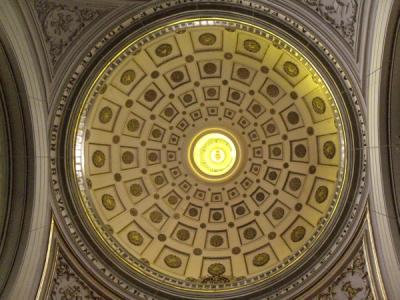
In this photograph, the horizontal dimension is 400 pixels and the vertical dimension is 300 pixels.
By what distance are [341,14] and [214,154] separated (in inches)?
251

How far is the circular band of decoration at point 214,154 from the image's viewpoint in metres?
18.0

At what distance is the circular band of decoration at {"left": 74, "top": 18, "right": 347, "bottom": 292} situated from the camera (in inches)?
600

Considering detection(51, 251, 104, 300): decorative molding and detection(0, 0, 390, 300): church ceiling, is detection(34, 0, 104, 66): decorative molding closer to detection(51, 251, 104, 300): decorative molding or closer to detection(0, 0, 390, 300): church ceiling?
detection(0, 0, 390, 300): church ceiling

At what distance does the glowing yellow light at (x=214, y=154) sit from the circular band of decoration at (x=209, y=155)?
0.11 ft

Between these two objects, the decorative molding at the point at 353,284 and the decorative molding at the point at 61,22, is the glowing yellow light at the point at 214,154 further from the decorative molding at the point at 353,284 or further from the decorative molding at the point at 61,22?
the decorative molding at the point at 61,22

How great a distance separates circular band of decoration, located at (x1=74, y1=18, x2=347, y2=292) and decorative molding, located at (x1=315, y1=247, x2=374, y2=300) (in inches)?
48.3

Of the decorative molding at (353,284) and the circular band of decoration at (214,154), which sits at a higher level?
the circular band of decoration at (214,154)

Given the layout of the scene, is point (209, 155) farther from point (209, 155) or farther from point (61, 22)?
point (61, 22)

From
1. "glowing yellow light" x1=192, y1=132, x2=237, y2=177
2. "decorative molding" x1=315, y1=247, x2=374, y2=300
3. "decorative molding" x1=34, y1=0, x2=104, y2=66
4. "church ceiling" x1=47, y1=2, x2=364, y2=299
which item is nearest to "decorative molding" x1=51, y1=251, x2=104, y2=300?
"church ceiling" x1=47, y1=2, x2=364, y2=299

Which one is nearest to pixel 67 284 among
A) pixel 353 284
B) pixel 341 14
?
pixel 353 284

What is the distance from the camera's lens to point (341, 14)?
1323cm

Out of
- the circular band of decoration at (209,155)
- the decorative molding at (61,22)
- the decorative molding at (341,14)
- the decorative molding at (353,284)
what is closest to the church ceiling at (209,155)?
the circular band of decoration at (209,155)

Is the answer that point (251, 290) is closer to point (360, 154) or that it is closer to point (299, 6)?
point (360, 154)

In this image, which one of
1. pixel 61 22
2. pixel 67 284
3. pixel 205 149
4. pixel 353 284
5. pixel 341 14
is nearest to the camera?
pixel 341 14
